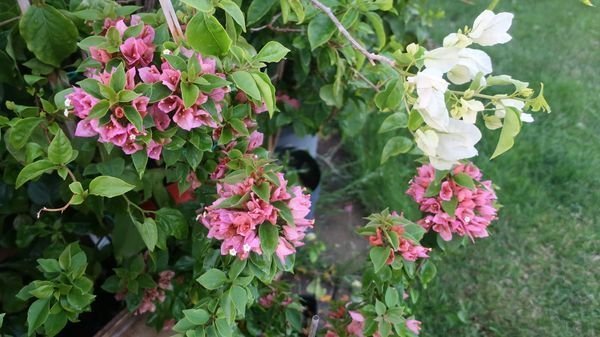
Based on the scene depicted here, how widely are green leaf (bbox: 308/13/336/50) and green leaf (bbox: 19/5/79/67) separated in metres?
0.42

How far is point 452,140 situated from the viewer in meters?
0.82

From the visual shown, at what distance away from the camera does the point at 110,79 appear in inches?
31.0

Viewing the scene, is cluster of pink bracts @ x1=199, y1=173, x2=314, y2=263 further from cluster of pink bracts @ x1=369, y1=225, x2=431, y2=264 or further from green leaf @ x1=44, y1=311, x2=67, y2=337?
green leaf @ x1=44, y1=311, x2=67, y2=337

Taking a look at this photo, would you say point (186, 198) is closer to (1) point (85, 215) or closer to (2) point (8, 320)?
(1) point (85, 215)

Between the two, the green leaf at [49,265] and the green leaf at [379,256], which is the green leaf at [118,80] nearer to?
the green leaf at [49,265]

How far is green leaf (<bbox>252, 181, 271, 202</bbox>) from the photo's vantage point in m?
0.83

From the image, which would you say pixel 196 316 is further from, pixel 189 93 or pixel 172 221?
pixel 189 93

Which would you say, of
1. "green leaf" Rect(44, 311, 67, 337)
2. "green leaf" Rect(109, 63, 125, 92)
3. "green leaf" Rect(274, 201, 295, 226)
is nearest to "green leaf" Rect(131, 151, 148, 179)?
"green leaf" Rect(109, 63, 125, 92)

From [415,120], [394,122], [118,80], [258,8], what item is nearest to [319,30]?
[258,8]

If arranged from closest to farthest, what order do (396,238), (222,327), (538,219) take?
1. (222,327)
2. (396,238)
3. (538,219)

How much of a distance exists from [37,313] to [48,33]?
1.53 ft

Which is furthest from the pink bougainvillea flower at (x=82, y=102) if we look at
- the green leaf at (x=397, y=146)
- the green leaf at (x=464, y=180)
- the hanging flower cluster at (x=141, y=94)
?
the green leaf at (x=464, y=180)

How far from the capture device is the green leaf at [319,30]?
41.8 inches

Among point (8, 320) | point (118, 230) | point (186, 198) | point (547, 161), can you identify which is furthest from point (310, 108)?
point (547, 161)
